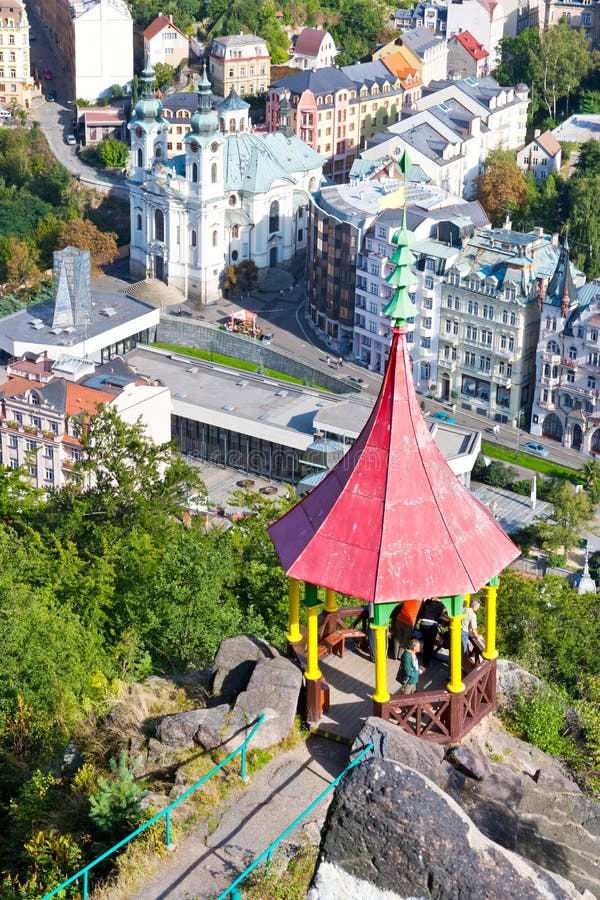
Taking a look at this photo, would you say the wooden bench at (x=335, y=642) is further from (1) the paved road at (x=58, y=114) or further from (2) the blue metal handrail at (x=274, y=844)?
(1) the paved road at (x=58, y=114)

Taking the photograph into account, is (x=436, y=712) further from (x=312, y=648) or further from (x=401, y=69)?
(x=401, y=69)

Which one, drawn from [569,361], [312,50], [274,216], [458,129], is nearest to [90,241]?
[274,216]

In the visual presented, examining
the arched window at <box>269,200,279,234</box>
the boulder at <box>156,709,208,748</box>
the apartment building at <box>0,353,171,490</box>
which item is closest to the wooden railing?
the boulder at <box>156,709,208,748</box>

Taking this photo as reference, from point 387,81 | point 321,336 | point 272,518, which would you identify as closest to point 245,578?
point 272,518

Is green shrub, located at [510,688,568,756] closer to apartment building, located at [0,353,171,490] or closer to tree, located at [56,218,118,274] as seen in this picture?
apartment building, located at [0,353,171,490]

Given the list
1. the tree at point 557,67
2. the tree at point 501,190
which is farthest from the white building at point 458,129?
the tree at point 557,67

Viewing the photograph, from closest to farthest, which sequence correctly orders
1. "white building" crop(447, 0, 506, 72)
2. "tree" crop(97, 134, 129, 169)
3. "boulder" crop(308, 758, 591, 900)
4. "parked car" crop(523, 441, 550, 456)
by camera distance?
"boulder" crop(308, 758, 591, 900)
"parked car" crop(523, 441, 550, 456)
"tree" crop(97, 134, 129, 169)
"white building" crop(447, 0, 506, 72)
